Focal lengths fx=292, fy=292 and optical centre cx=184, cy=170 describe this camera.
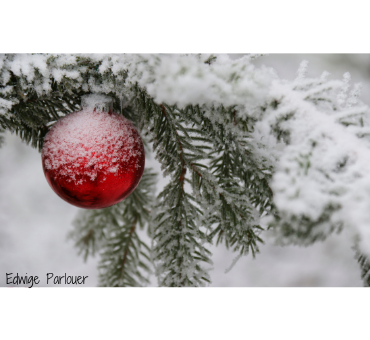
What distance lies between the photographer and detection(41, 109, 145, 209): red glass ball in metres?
0.35

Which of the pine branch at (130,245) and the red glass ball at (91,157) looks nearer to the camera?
the red glass ball at (91,157)

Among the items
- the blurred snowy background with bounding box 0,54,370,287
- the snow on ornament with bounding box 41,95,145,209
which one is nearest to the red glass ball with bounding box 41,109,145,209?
the snow on ornament with bounding box 41,95,145,209

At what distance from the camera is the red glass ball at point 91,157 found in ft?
1.15

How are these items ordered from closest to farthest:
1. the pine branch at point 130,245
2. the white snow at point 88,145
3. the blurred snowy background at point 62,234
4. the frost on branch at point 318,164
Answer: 1. the frost on branch at point 318,164
2. the white snow at point 88,145
3. the pine branch at point 130,245
4. the blurred snowy background at point 62,234

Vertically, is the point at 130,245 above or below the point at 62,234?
above

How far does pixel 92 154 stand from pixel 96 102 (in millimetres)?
69

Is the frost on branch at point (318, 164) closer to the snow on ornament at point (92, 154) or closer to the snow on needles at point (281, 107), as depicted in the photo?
the snow on needles at point (281, 107)

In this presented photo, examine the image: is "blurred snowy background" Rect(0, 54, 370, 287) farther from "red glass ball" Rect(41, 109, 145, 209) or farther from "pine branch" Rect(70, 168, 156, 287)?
"red glass ball" Rect(41, 109, 145, 209)

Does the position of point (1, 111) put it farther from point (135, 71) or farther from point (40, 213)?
point (40, 213)

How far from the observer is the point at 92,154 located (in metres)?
0.35

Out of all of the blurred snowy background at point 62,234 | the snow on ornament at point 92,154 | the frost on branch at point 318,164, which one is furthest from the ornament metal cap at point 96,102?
the blurred snowy background at point 62,234

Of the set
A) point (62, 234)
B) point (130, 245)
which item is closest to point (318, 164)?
point (130, 245)

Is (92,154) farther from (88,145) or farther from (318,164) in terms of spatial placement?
(318,164)
